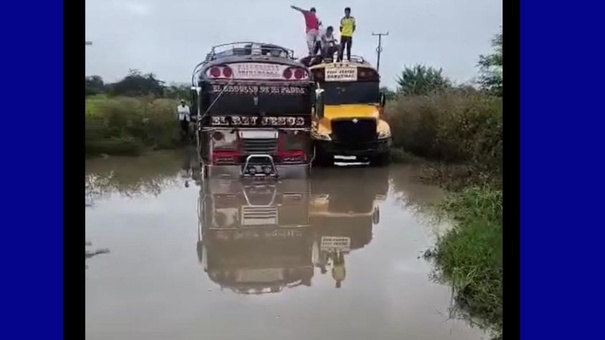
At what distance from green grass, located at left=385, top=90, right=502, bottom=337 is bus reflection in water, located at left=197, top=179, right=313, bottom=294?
19.2 inches

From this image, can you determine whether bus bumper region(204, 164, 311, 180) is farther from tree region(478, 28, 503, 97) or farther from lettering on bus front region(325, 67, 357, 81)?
tree region(478, 28, 503, 97)

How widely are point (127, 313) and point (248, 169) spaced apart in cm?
73

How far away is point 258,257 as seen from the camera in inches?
114

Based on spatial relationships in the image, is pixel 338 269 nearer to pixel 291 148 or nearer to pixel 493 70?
pixel 291 148

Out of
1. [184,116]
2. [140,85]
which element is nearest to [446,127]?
[184,116]

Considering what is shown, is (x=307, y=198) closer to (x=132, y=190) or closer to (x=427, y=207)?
(x=427, y=207)

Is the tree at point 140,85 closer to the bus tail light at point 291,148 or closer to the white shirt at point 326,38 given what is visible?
the bus tail light at point 291,148

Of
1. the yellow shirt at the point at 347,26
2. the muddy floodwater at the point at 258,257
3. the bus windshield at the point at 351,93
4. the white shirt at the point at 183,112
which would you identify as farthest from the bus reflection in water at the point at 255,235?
the yellow shirt at the point at 347,26

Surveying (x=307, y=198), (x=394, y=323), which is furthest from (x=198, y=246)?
(x=394, y=323)

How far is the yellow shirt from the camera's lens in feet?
9.56

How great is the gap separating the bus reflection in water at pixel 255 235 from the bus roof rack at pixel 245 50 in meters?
0.51

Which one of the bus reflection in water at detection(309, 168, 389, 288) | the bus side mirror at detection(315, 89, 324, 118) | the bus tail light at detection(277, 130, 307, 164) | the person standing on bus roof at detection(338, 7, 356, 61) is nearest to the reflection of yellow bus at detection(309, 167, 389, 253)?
the bus reflection in water at detection(309, 168, 389, 288)

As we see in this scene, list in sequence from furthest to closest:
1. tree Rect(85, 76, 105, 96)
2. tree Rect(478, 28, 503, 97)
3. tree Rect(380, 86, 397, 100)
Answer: tree Rect(380, 86, 397, 100)
tree Rect(478, 28, 503, 97)
tree Rect(85, 76, 105, 96)

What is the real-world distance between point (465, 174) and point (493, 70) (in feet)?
1.41
